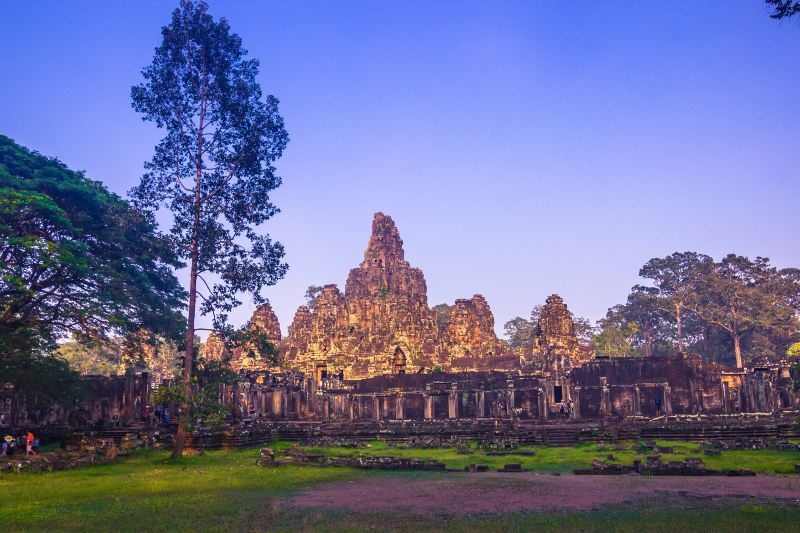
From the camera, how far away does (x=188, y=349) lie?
71.9ft

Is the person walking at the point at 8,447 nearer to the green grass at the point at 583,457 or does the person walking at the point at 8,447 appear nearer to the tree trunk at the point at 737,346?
the green grass at the point at 583,457

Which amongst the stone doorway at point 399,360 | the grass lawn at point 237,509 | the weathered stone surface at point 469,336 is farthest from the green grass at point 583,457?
the weathered stone surface at point 469,336

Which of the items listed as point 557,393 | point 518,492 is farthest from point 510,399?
point 518,492

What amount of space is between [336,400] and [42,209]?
2208 cm

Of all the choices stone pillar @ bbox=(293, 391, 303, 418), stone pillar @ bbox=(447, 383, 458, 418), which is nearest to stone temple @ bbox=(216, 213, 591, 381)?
stone pillar @ bbox=(293, 391, 303, 418)

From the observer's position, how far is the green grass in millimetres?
18141

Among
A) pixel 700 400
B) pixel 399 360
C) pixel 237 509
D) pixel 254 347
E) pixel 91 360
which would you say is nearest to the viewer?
pixel 237 509

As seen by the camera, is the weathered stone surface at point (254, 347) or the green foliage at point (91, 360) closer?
the weathered stone surface at point (254, 347)

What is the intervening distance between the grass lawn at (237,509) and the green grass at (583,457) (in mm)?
134

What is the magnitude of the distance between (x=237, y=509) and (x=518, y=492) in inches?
234

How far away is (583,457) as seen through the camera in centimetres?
2112

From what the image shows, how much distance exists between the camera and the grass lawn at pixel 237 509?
10070mm

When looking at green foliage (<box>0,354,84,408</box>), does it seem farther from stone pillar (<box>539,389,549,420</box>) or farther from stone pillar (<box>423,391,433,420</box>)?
stone pillar (<box>539,389,549,420</box>)

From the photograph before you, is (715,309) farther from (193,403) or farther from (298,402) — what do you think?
(193,403)
